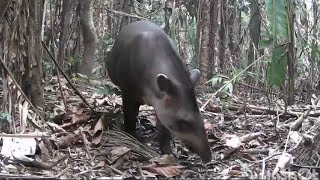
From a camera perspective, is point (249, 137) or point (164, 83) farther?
point (249, 137)

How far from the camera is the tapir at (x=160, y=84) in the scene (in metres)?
4.40

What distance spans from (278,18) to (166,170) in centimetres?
237

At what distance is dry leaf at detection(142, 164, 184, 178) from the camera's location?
3.91 m

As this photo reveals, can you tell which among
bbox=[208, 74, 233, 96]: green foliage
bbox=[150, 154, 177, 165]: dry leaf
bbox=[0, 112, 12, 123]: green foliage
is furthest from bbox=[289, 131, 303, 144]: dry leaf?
bbox=[0, 112, 12, 123]: green foliage

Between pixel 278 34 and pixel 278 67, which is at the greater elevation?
pixel 278 34

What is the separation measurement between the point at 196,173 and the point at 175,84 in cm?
78

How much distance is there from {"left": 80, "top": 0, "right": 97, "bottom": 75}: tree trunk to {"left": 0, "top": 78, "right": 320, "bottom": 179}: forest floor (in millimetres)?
4090

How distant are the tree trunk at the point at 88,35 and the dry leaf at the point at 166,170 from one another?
658 cm

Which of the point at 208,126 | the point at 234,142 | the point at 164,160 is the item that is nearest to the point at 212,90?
the point at 208,126

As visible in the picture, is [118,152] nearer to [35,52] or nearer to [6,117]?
[6,117]

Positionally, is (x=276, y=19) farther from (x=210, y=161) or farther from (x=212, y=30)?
(x=212, y=30)

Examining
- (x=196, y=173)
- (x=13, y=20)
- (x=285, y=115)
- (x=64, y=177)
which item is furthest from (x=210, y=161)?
(x=13, y=20)

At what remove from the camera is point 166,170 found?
13.0ft

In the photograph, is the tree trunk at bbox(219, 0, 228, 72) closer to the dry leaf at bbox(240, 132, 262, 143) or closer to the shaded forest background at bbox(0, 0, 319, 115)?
the shaded forest background at bbox(0, 0, 319, 115)
